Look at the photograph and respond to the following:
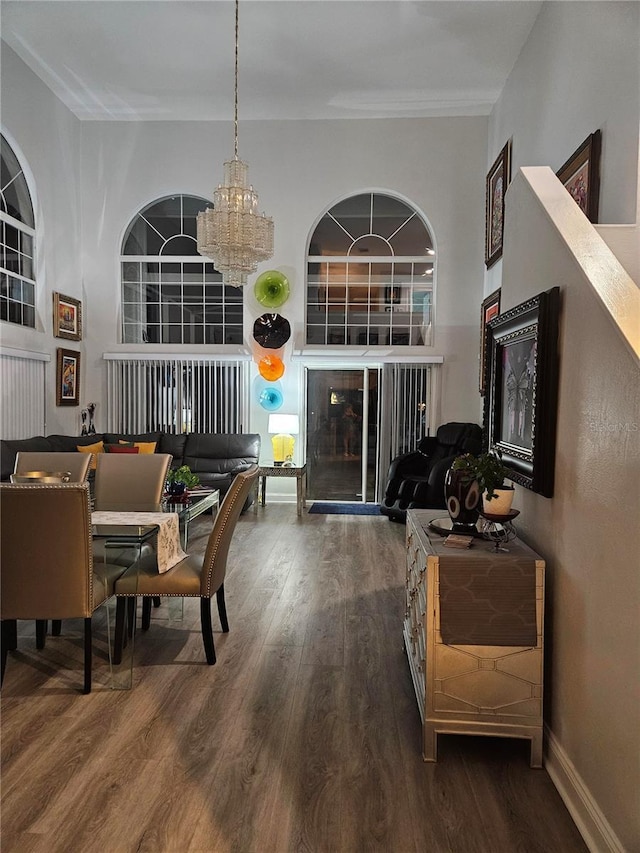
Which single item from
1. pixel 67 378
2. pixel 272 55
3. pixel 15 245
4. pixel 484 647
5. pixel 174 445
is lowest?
pixel 484 647

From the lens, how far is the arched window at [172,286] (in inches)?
311

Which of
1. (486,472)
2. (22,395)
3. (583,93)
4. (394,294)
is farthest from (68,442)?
(583,93)

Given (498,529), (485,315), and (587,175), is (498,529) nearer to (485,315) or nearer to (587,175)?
(587,175)

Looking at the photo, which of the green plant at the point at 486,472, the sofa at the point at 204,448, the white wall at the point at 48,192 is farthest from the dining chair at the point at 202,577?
the white wall at the point at 48,192

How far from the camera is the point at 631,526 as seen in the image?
1.60 m

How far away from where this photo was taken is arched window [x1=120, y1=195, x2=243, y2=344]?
26.0 feet

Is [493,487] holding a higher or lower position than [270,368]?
lower

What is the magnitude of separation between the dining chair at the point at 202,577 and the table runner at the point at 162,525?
7cm

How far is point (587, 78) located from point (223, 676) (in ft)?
14.8

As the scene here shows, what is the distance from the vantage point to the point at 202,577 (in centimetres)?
297

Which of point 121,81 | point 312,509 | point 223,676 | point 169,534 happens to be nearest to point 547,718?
point 223,676

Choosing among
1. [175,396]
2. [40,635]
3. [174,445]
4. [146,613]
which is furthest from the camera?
[175,396]

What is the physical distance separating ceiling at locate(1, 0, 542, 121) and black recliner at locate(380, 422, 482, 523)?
395cm

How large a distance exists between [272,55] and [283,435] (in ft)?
13.8
